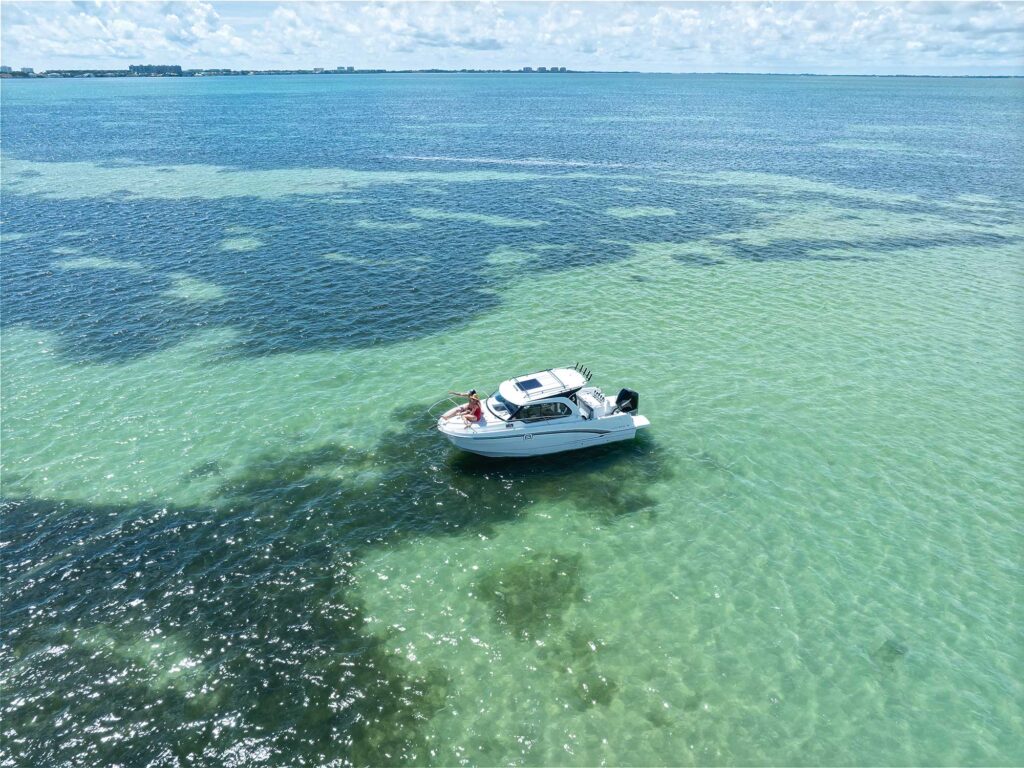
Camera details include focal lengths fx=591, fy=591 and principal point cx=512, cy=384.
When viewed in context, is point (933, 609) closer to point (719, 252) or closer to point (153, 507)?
point (153, 507)

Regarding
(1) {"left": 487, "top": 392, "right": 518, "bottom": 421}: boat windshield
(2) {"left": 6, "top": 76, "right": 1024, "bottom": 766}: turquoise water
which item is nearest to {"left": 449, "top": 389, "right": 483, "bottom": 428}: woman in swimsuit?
(1) {"left": 487, "top": 392, "right": 518, "bottom": 421}: boat windshield

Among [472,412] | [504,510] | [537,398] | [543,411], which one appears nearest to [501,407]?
[472,412]

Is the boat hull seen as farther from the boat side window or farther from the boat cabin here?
the boat cabin

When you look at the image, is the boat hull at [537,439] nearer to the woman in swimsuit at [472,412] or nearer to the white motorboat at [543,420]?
the white motorboat at [543,420]

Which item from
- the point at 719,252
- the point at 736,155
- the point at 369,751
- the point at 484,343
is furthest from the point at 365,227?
the point at 736,155

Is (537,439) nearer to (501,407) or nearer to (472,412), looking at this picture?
(501,407)

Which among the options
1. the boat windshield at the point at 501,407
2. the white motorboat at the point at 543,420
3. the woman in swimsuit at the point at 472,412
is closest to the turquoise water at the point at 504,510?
the white motorboat at the point at 543,420

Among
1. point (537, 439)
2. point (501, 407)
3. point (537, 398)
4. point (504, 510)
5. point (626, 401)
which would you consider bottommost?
point (504, 510)
